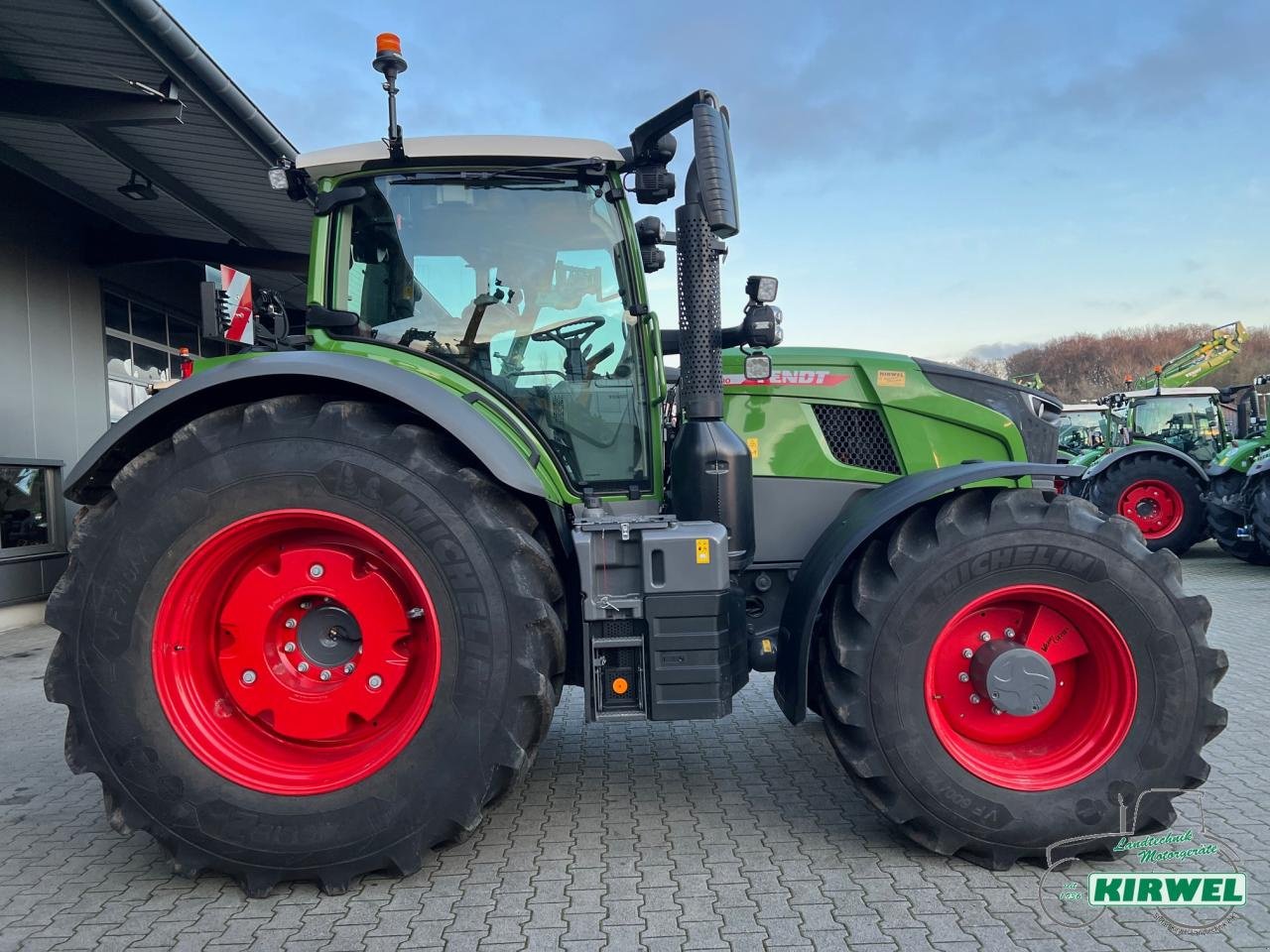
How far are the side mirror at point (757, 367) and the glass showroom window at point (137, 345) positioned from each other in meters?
7.70

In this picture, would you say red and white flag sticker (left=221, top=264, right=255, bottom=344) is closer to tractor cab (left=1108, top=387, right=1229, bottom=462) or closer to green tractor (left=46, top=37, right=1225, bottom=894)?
green tractor (left=46, top=37, right=1225, bottom=894)

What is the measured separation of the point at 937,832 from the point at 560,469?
1.72m

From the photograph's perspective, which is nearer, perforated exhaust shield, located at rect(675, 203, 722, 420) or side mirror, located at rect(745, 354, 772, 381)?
perforated exhaust shield, located at rect(675, 203, 722, 420)

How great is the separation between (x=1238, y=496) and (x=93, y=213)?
1271cm

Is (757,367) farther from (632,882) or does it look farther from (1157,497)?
(1157,497)

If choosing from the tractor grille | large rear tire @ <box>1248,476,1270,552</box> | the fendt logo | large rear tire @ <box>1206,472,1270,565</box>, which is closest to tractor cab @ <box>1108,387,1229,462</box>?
large rear tire @ <box>1206,472,1270,565</box>

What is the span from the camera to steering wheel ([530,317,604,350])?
308 cm

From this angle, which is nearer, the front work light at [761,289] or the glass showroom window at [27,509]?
the front work light at [761,289]

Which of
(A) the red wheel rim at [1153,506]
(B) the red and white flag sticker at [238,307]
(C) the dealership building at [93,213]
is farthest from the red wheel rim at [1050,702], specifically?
(A) the red wheel rim at [1153,506]

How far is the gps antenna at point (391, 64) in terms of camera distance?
9.23ft

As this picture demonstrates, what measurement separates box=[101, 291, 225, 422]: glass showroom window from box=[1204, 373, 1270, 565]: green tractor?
11.6 meters

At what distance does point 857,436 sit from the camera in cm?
342

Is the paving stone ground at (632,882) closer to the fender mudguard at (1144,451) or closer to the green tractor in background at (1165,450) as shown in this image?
the green tractor in background at (1165,450)

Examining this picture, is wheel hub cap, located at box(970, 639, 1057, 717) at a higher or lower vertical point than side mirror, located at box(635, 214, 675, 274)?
lower
